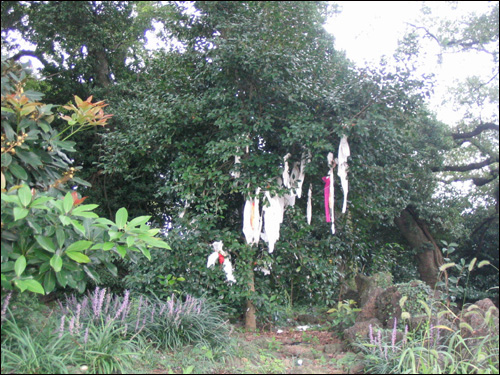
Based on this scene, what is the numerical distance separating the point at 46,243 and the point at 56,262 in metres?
0.16

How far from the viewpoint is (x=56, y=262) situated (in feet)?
10.3

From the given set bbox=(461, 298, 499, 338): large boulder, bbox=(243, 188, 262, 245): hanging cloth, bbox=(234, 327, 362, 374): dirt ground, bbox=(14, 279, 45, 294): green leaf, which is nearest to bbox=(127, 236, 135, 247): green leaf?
bbox=(14, 279, 45, 294): green leaf

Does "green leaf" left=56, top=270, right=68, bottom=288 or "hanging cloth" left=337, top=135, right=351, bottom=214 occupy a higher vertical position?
"hanging cloth" left=337, top=135, right=351, bottom=214

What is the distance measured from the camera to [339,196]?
6945 millimetres

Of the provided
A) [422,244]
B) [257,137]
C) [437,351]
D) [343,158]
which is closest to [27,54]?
[257,137]

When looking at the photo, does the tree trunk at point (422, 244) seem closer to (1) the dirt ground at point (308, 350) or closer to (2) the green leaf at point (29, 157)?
(1) the dirt ground at point (308, 350)

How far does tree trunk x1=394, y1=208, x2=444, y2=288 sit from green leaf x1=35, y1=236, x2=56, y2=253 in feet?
32.9

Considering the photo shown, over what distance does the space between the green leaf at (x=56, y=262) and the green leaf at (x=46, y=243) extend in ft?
0.16

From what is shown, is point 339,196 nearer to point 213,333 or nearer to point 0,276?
point 213,333

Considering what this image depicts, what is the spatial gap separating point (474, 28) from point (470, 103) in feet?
6.39

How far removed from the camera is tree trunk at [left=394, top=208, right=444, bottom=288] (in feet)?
39.0

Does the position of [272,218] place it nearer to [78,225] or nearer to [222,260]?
[222,260]

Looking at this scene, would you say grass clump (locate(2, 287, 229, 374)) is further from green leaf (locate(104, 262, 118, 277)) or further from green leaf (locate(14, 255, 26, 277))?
green leaf (locate(104, 262, 118, 277))

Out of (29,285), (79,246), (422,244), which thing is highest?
(422,244)
